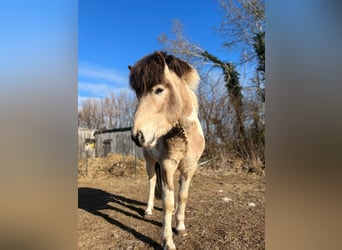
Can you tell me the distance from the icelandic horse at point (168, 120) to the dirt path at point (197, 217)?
8.9 inches

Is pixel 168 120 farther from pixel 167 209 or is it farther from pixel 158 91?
pixel 167 209

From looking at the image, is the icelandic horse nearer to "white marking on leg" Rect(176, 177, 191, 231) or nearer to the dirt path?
"white marking on leg" Rect(176, 177, 191, 231)

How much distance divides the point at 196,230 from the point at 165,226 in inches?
12.6

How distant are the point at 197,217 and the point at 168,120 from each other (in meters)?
1.05

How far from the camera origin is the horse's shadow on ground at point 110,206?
6.19ft

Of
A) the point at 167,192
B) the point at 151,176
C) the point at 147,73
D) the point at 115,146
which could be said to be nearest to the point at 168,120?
the point at 147,73

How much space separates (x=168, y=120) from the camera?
145 centimetres

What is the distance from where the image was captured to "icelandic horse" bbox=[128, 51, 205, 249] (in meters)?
1.35

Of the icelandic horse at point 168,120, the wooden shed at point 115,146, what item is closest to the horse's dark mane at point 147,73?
the icelandic horse at point 168,120

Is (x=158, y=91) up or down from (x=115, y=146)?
up

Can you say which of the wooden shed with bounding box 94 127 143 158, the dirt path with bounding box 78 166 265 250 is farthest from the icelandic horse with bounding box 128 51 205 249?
the wooden shed with bounding box 94 127 143 158

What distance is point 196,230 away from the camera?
1829mm
